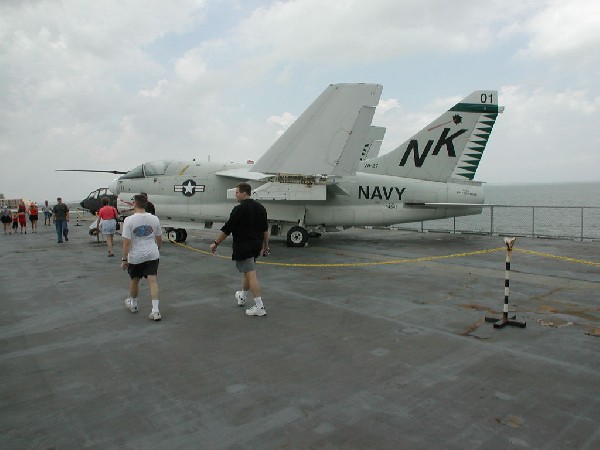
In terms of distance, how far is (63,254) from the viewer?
12.8m

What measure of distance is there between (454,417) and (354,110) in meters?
10.3

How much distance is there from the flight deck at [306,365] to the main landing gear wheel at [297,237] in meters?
5.39

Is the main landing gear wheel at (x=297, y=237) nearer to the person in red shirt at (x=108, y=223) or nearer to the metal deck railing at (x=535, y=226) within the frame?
the person in red shirt at (x=108, y=223)

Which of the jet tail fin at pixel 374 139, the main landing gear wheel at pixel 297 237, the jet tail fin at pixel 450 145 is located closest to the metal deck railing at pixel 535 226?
the jet tail fin at pixel 450 145

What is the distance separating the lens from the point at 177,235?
15586 millimetres

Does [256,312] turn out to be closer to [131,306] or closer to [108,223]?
[131,306]

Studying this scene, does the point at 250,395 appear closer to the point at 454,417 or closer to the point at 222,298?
the point at 454,417

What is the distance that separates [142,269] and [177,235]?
979 centimetres

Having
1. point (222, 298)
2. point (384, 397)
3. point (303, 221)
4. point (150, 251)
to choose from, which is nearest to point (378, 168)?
point (303, 221)

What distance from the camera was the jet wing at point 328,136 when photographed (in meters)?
12.3

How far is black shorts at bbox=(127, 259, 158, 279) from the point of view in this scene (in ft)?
19.9

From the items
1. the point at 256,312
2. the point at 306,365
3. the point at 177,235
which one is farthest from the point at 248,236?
the point at 177,235

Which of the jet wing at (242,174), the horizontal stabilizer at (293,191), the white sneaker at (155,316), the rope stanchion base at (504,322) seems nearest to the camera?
the rope stanchion base at (504,322)

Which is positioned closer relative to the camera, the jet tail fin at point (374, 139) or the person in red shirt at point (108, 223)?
the person in red shirt at point (108, 223)
